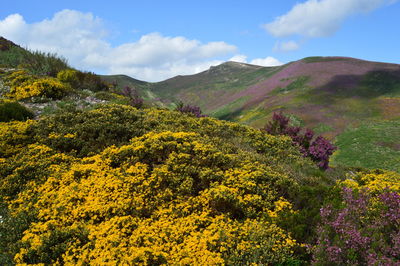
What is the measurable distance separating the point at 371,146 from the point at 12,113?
29.1 metres

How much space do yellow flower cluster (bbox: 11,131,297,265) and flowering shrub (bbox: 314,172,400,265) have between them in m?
0.94

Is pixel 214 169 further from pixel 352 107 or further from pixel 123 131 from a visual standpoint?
pixel 352 107

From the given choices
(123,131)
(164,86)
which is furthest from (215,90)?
(123,131)

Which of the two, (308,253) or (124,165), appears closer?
(308,253)

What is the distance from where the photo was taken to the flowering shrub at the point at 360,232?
5225 millimetres

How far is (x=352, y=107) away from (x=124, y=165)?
38069mm

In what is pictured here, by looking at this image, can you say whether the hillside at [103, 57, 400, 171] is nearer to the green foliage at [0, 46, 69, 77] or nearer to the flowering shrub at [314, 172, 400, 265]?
the flowering shrub at [314, 172, 400, 265]

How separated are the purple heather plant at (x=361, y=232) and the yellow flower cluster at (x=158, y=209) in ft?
2.98

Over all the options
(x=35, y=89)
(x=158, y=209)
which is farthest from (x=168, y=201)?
(x=35, y=89)

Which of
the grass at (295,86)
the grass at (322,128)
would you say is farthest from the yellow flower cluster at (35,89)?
the grass at (295,86)

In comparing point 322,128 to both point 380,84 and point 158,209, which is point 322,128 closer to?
point 380,84

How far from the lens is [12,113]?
50.1ft

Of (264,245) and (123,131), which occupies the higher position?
(123,131)

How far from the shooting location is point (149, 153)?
10570mm
